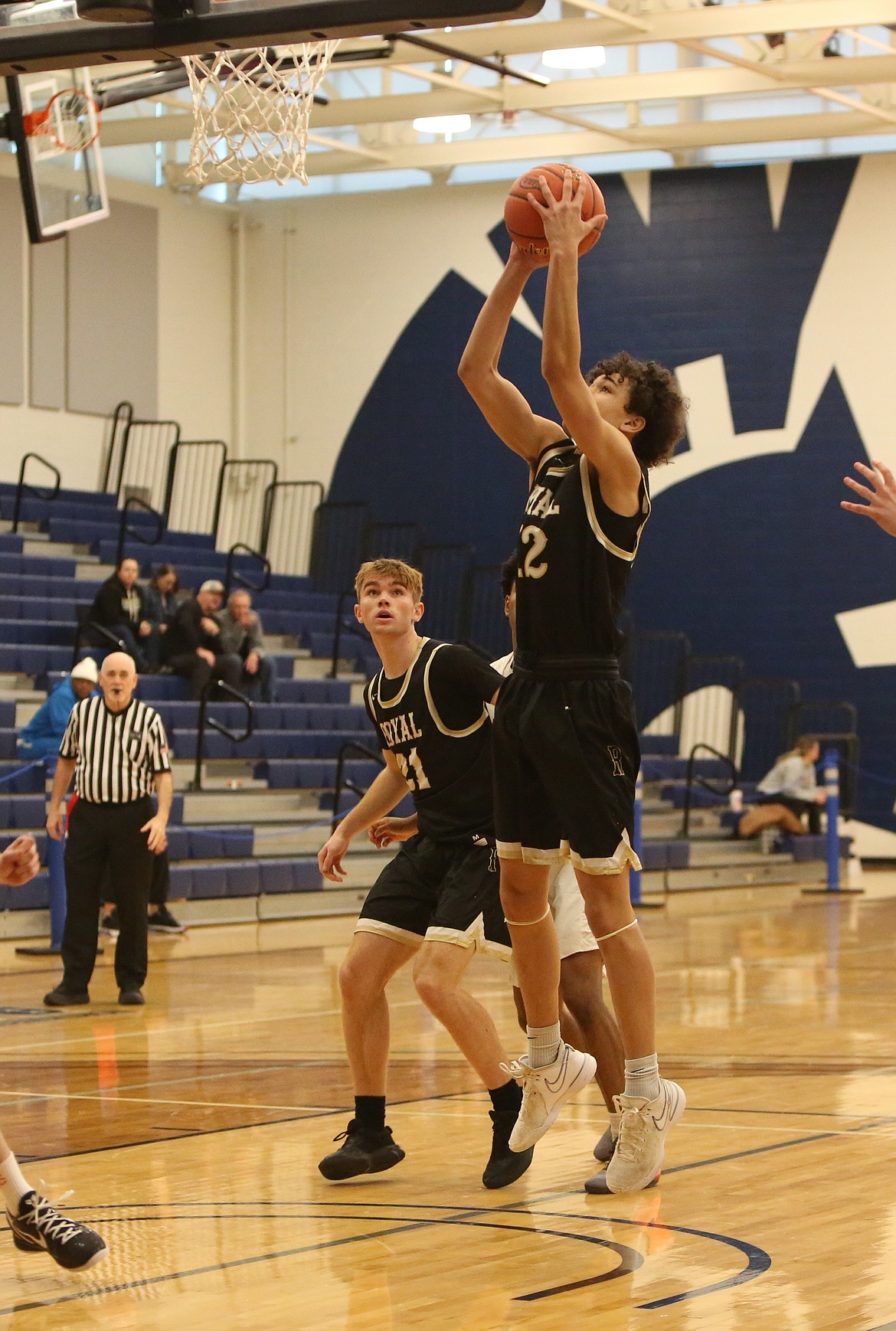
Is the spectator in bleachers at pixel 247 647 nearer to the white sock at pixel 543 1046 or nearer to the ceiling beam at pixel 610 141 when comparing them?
the ceiling beam at pixel 610 141

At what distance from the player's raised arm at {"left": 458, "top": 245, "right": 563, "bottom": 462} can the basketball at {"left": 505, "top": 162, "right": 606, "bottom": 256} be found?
4 cm

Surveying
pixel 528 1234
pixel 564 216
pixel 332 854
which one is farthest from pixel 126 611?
pixel 528 1234

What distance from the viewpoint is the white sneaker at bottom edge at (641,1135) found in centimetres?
461

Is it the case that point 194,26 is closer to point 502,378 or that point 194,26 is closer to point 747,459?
point 502,378

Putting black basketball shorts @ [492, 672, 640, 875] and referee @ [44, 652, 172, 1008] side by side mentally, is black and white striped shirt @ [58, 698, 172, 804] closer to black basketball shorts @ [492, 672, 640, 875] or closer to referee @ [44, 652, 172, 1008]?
referee @ [44, 652, 172, 1008]

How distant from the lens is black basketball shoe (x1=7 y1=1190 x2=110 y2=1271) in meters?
3.94

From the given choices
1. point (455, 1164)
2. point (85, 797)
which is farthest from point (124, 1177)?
point (85, 797)

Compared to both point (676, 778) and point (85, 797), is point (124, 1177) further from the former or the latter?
point (676, 778)

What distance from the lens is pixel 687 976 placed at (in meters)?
10.2

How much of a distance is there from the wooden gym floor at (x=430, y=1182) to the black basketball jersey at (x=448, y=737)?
0.98 metres

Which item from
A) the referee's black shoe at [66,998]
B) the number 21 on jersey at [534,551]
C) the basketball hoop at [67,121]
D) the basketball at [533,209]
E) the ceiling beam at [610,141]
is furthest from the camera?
the ceiling beam at [610,141]

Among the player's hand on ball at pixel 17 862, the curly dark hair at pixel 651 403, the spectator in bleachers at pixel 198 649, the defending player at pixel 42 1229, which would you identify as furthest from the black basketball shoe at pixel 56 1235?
the spectator in bleachers at pixel 198 649

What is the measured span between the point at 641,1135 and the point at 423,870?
3.47ft

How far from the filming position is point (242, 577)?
65.1 ft
